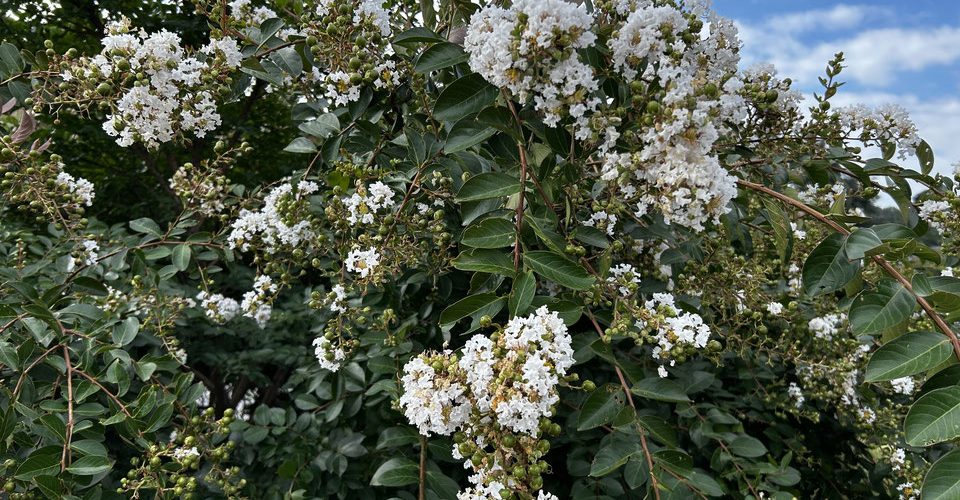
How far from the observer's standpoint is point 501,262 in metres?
1.22

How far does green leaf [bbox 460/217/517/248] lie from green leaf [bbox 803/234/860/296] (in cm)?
55

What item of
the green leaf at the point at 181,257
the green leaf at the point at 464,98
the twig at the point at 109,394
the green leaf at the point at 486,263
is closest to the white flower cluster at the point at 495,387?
the green leaf at the point at 486,263

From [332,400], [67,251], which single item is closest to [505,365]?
[332,400]

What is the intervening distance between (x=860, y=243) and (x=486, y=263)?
67 centimetres

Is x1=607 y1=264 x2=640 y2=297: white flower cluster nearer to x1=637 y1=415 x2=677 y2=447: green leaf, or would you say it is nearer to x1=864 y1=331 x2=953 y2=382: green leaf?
x1=637 y1=415 x2=677 y2=447: green leaf

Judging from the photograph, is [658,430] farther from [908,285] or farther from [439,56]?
[439,56]

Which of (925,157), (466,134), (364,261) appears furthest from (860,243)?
(364,261)

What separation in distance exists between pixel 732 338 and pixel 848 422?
1.17 metres

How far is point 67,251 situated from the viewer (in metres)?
2.43

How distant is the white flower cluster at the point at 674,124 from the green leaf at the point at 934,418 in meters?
0.44

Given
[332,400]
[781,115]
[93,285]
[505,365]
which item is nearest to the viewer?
[505,365]

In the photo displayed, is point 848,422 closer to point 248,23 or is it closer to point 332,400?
point 332,400

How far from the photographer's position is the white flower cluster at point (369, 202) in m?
1.55

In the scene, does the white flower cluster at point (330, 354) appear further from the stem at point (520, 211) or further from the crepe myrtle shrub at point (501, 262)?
the stem at point (520, 211)
